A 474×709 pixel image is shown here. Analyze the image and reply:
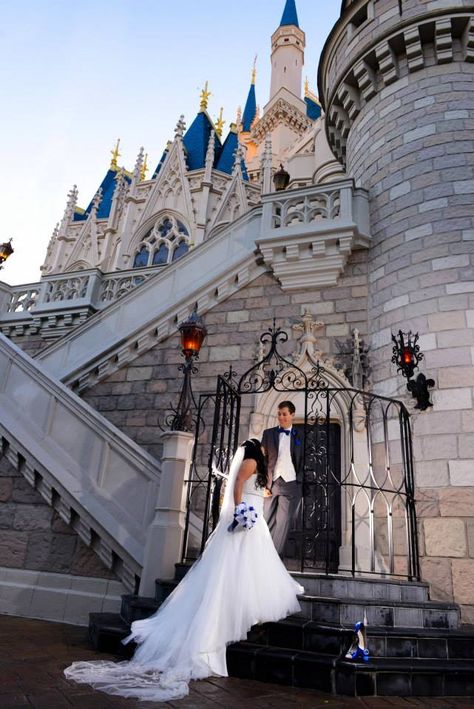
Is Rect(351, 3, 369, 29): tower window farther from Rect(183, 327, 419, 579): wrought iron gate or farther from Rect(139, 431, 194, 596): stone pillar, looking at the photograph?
Rect(139, 431, 194, 596): stone pillar

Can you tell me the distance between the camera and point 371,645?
359 cm

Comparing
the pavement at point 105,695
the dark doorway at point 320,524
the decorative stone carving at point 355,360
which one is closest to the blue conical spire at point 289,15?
the decorative stone carving at point 355,360

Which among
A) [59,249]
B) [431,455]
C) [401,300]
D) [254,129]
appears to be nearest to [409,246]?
[401,300]

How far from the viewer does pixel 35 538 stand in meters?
6.08

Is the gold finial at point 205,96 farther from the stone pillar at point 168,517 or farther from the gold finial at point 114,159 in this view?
the stone pillar at point 168,517

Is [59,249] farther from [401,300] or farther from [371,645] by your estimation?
[371,645]

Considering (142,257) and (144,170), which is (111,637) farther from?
(144,170)

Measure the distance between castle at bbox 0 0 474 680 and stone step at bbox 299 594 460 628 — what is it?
412 millimetres

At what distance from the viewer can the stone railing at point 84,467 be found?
5648 mm

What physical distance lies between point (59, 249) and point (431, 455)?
24152 mm

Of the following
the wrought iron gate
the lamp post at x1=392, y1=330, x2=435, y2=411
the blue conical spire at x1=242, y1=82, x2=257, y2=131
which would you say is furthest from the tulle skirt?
the blue conical spire at x1=242, y1=82, x2=257, y2=131

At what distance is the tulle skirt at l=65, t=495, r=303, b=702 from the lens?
3189mm

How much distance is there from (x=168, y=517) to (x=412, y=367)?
151 inches

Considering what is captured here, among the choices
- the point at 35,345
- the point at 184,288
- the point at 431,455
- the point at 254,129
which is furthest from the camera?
the point at 254,129
